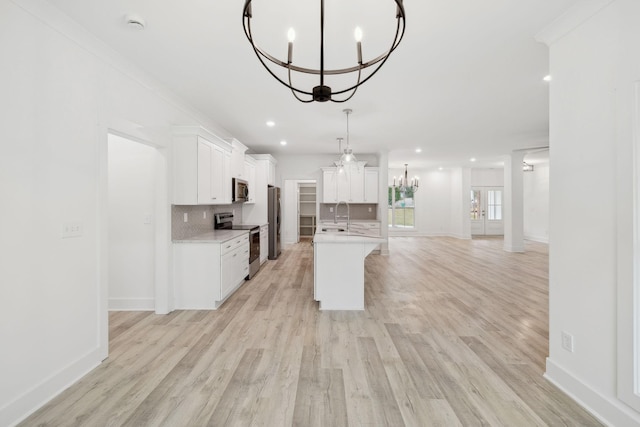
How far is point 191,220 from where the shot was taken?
4188mm

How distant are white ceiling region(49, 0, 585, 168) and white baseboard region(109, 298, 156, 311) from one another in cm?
261

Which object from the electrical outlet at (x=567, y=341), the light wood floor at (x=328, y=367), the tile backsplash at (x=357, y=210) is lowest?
the light wood floor at (x=328, y=367)

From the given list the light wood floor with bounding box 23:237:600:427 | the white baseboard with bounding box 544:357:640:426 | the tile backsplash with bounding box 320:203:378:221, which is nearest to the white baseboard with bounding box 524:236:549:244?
the tile backsplash with bounding box 320:203:378:221

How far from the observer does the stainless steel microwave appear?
5.14 metres

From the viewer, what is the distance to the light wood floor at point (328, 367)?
1.83 m

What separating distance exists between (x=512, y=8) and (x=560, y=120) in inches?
33.8

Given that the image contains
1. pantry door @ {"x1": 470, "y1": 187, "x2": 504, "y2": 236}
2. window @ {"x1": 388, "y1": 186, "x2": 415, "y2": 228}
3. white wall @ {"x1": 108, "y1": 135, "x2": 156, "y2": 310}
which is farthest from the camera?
window @ {"x1": 388, "y1": 186, "x2": 415, "y2": 228}

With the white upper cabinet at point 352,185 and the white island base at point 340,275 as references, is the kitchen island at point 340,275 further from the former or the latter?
the white upper cabinet at point 352,185

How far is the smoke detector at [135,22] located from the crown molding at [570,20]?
3033 millimetres

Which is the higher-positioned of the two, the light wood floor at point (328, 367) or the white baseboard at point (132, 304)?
the white baseboard at point (132, 304)

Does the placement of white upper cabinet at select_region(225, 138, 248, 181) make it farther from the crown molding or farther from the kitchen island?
the crown molding

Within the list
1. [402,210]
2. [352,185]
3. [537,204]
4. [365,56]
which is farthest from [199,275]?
[537,204]

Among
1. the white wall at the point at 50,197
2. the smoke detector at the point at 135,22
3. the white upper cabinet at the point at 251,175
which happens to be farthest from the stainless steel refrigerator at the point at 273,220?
the smoke detector at the point at 135,22

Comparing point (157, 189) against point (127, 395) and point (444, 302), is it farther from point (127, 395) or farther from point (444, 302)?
point (444, 302)
